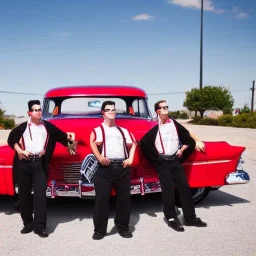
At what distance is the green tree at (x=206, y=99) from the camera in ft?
166

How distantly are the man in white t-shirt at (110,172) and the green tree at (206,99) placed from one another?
4686cm

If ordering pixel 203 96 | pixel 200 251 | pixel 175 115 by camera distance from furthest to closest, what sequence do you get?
1. pixel 175 115
2. pixel 203 96
3. pixel 200 251

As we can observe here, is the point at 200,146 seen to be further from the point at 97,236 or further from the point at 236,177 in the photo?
the point at 97,236

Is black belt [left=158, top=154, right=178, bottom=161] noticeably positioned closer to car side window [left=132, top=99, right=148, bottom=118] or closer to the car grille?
the car grille

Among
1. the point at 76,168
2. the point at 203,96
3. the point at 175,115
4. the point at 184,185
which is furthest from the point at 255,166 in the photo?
the point at 175,115

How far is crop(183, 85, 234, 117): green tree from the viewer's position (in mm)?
50562

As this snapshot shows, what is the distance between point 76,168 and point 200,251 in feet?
6.02

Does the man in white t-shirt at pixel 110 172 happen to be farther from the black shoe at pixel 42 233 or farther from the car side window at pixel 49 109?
the car side window at pixel 49 109

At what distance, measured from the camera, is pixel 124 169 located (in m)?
4.36

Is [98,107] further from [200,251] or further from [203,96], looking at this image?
[203,96]

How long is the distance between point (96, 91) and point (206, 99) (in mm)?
45153

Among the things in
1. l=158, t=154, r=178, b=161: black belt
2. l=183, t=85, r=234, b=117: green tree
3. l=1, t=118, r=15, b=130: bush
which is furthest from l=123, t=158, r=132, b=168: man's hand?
l=183, t=85, r=234, b=117: green tree

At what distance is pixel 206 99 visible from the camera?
50.7 meters

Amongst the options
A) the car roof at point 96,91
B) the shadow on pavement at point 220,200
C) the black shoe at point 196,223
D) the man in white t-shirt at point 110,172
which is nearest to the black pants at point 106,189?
the man in white t-shirt at point 110,172
